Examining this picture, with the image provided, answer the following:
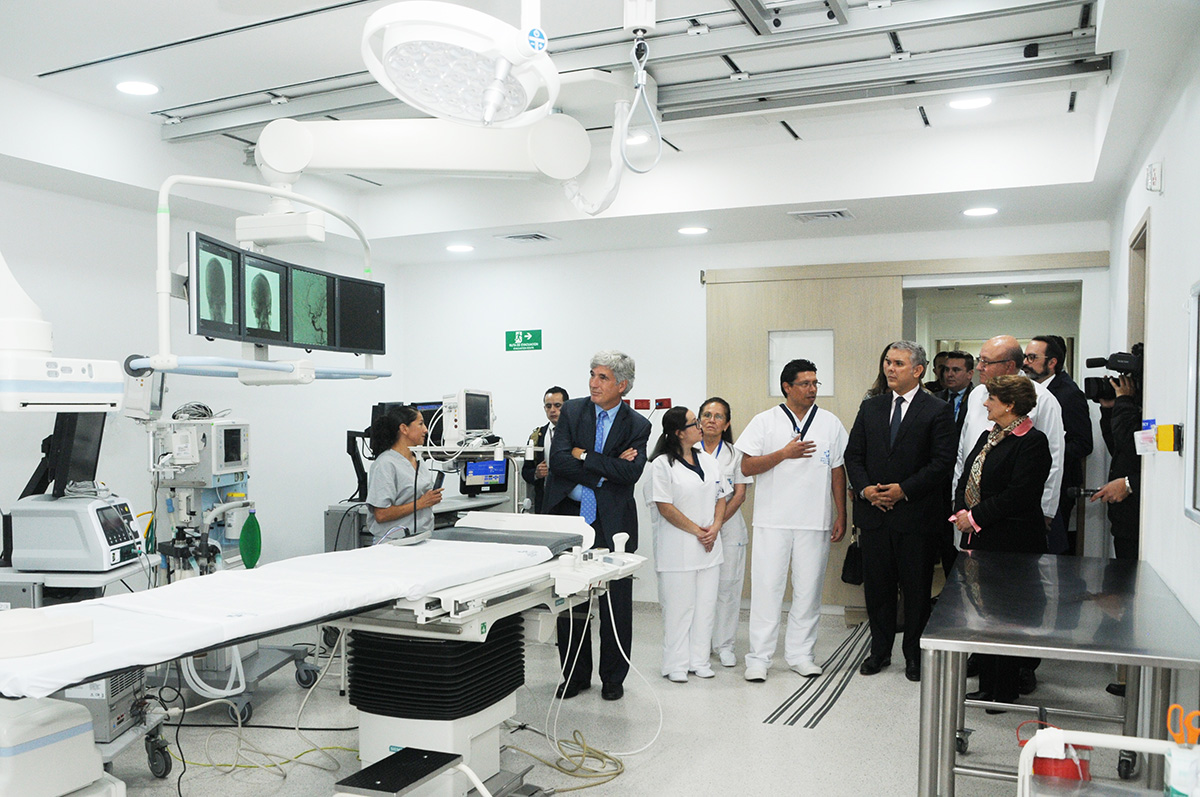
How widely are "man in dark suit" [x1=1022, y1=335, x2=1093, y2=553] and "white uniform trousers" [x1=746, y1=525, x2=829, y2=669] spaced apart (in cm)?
118

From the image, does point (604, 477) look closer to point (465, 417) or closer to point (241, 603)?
point (465, 417)

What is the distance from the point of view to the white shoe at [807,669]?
4.64 meters

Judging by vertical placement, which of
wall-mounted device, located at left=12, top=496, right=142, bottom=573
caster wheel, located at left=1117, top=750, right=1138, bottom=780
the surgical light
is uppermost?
the surgical light

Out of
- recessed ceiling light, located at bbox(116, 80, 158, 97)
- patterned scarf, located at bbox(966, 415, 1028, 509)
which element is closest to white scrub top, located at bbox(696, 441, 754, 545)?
patterned scarf, located at bbox(966, 415, 1028, 509)

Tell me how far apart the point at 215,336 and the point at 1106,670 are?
4415 mm

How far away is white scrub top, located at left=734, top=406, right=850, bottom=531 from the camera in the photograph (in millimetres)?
4617

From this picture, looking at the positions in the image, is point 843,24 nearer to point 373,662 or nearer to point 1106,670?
point 373,662

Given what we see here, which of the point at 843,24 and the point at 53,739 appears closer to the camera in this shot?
the point at 53,739

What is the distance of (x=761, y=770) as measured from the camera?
11.3 feet

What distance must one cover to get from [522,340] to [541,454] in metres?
1.27

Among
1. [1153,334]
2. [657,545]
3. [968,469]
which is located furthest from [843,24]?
[657,545]

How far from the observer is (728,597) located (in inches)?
189

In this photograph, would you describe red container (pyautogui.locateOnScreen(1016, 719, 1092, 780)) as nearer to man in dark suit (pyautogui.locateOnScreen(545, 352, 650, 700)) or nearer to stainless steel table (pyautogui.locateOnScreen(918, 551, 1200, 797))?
stainless steel table (pyautogui.locateOnScreen(918, 551, 1200, 797))

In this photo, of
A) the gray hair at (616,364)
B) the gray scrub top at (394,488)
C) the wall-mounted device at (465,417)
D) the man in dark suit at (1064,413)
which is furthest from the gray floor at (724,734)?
the gray hair at (616,364)
